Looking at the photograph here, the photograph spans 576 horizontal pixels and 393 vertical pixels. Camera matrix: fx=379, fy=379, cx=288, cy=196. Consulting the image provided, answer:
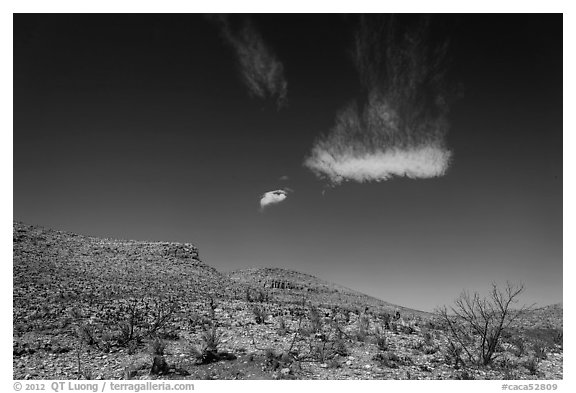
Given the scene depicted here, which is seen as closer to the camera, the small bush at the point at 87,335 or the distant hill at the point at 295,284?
the small bush at the point at 87,335

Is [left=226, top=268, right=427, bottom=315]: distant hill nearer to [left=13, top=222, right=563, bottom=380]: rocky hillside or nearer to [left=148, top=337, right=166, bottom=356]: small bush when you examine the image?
[left=13, top=222, right=563, bottom=380]: rocky hillside

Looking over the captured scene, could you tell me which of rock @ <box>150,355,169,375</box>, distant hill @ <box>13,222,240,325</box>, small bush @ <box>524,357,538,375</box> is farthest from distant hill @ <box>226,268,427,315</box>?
rock @ <box>150,355,169,375</box>

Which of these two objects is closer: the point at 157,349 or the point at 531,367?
the point at 157,349

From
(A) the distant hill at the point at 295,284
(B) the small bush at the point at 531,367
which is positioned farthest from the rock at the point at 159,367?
(A) the distant hill at the point at 295,284

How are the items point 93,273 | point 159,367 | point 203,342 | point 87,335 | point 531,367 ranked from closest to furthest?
point 159,367, point 531,367, point 87,335, point 203,342, point 93,273

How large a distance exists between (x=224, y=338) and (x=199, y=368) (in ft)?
12.4

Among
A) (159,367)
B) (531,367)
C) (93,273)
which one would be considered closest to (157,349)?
(159,367)

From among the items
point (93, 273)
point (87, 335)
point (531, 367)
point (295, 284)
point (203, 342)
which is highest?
point (295, 284)

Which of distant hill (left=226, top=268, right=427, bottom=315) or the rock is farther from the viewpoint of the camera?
distant hill (left=226, top=268, right=427, bottom=315)

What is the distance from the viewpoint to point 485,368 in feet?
45.9

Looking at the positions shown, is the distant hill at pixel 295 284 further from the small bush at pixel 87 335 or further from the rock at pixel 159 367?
the rock at pixel 159 367

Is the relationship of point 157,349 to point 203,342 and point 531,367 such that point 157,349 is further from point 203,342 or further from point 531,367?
point 531,367

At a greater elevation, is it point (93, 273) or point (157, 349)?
point (93, 273)
